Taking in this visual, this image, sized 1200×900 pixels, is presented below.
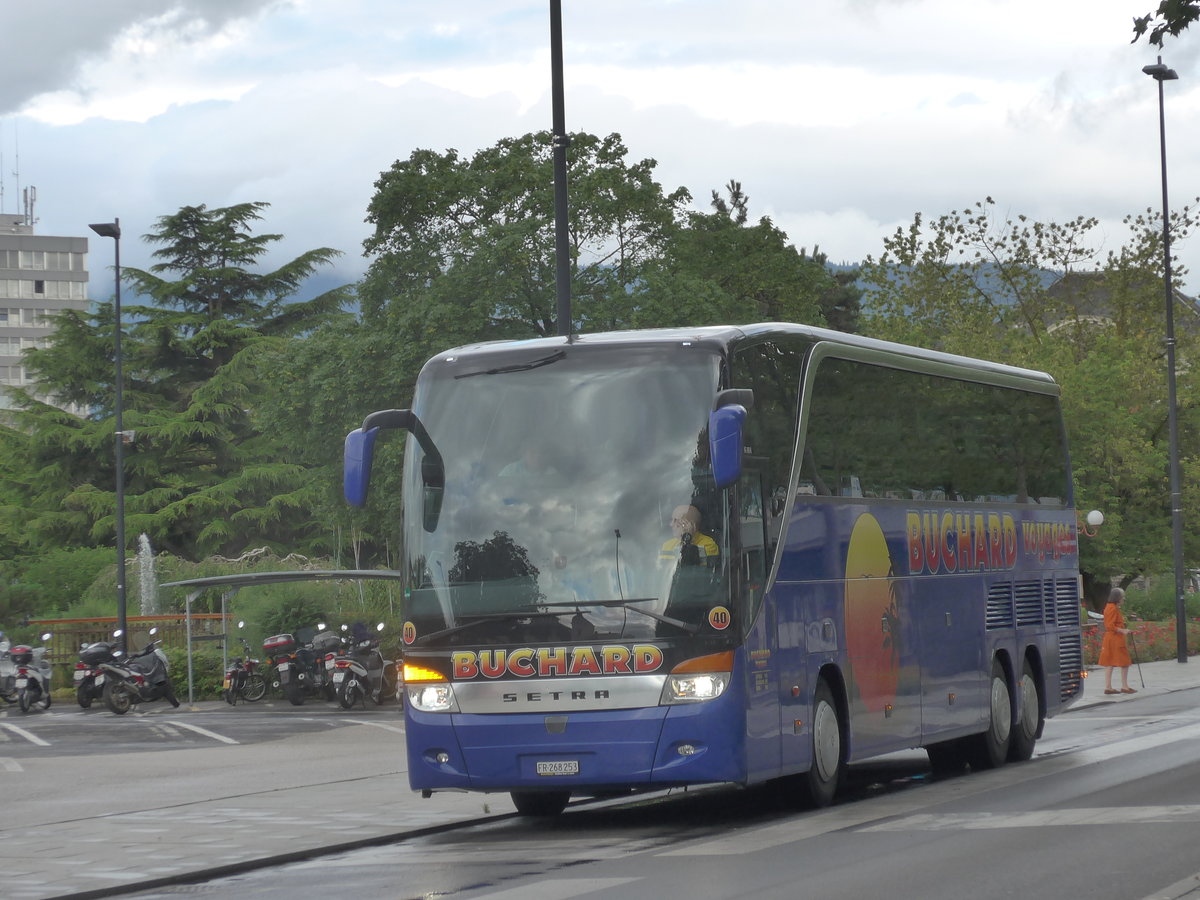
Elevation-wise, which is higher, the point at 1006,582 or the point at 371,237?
the point at 371,237

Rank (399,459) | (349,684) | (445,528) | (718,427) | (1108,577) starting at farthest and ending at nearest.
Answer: (1108,577), (399,459), (349,684), (445,528), (718,427)

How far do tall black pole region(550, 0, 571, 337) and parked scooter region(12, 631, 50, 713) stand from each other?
14128 mm

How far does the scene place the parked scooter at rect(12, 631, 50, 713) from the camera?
3083cm

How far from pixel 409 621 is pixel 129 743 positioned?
12.0 meters

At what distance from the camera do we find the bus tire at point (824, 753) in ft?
46.6

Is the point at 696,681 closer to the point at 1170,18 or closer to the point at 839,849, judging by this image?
the point at 839,849

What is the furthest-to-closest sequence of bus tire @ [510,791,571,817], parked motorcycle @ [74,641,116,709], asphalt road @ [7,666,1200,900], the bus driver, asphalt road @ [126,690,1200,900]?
parked motorcycle @ [74,641,116,709] → bus tire @ [510,791,571,817] → the bus driver → asphalt road @ [7,666,1200,900] → asphalt road @ [126,690,1200,900]

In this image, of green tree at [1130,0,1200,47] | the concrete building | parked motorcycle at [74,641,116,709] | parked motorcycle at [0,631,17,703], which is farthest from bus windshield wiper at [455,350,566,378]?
the concrete building

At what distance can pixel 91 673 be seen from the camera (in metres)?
30.9

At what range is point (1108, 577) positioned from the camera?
51031 millimetres

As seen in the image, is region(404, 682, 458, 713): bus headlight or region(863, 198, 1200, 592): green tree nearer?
region(404, 682, 458, 713): bus headlight

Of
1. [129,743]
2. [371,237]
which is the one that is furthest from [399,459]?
[129,743]

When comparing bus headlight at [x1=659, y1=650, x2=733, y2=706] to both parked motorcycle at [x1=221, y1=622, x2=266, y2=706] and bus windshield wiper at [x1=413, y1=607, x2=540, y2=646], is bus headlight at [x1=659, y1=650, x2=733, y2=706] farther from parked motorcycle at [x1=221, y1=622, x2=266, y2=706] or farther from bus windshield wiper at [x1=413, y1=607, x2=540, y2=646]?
parked motorcycle at [x1=221, y1=622, x2=266, y2=706]

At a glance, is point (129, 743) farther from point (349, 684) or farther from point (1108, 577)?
point (1108, 577)
